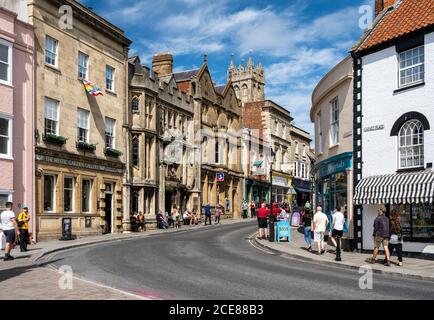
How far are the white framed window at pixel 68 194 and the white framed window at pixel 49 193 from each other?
33.5 inches

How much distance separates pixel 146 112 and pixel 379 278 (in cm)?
2498

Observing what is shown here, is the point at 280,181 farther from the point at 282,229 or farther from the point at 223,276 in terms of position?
the point at 223,276

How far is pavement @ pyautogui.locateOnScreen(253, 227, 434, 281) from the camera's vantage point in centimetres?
1480

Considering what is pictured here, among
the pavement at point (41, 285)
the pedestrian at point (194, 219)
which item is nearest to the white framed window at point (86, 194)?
the pavement at point (41, 285)

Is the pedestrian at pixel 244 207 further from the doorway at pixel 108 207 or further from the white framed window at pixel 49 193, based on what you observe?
the white framed window at pixel 49 193

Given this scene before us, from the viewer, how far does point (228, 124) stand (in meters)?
53.2

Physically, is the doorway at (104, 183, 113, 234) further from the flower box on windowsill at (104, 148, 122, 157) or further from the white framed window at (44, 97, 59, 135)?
the white framed window at (44, 97, 59, 135)

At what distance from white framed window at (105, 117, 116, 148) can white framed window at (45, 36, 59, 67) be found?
18.5 ft

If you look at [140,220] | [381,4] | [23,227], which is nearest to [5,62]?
[23,227]

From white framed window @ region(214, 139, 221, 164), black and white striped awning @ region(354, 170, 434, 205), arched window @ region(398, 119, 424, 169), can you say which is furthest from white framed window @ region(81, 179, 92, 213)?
white framed window @ region(214, 139, 221, 164)

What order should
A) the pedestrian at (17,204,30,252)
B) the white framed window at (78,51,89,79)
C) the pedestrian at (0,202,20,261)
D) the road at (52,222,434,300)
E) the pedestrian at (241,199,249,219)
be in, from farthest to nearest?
1. the pedestrian at (241,199,249,219)
2. the white framed window at (78,51,89,79)
3. the pedestrian at (17,204,30,252)
4. the pedestrian at (0,202,20,261)
5. the road at (52,222,434,300)

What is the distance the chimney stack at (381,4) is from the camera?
2369cm

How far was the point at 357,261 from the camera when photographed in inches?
693

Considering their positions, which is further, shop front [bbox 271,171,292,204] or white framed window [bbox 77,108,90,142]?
shop front [bbox 271,171,292,204]
